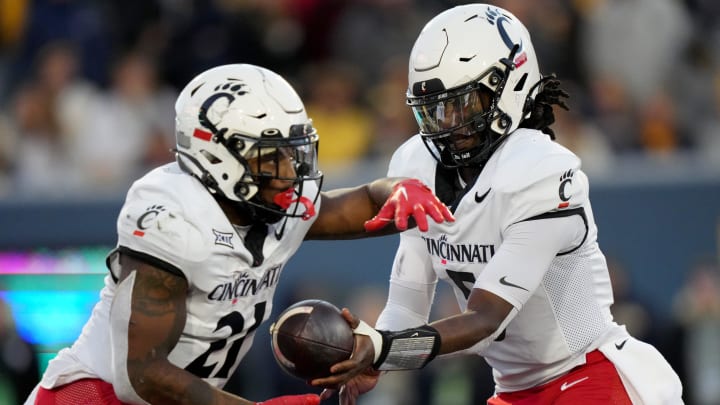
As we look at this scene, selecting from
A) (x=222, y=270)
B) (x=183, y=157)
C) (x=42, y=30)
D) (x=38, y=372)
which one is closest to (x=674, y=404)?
(x=222, y=270)

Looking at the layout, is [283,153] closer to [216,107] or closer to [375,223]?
[216,107]

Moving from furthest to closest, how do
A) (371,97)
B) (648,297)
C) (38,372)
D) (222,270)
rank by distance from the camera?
(371,97)
(648,297)
(38,372)
(222,270)

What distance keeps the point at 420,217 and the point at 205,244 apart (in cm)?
75

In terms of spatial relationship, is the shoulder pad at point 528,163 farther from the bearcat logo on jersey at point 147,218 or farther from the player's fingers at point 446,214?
the bearcat logo on jersey at point 147,218

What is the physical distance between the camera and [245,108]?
14.7 ft

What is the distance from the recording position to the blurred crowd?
8977mm

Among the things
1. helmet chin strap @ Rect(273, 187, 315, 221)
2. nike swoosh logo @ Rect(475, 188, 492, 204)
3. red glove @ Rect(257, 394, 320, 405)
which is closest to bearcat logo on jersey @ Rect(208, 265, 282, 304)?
helmet chin strap @ Rect(273, 187, 315, 221)

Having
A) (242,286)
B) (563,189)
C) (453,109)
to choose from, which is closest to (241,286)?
(242,286)

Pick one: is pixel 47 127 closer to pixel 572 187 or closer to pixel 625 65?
pixel 625 65

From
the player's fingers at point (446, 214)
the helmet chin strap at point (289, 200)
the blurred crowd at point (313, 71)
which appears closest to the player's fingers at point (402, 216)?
the player's fingers at point (446, 214)

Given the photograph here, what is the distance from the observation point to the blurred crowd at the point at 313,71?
8977 mm

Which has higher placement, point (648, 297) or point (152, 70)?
point (152, 70)

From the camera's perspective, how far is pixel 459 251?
4637 millimetres

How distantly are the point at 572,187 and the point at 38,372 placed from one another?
13.4 feet
